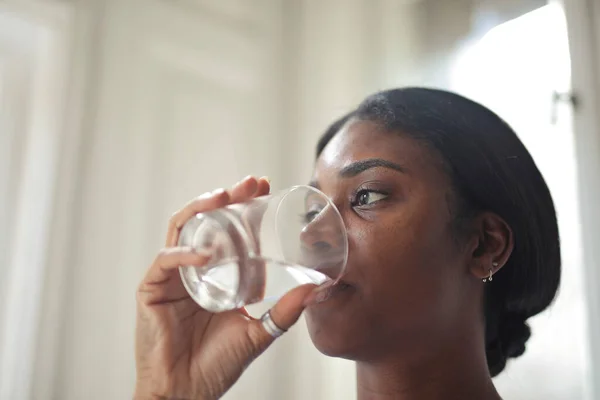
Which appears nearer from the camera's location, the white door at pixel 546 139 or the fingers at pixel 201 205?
the fingers at pixel 201 205

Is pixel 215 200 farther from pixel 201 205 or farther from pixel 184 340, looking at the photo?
pixel 184 340

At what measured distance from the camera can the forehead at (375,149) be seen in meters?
0.82

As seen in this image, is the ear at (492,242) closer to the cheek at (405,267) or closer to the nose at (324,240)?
the cheek at (405,267)

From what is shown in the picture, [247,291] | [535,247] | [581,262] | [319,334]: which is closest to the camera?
[247,291]

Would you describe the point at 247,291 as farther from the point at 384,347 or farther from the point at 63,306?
the point at 63,306

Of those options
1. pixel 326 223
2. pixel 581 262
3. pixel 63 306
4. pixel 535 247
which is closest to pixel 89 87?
pixel 63 306

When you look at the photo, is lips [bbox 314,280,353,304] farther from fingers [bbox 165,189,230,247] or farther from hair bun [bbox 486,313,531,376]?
hair bun [bbox 486,313,531,376]

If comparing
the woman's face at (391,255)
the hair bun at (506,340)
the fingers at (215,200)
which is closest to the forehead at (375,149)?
the woman's face at (391,255)

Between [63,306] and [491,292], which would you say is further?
[63,306]

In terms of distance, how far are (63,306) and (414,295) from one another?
0.71 m

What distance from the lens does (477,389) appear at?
2.75 ft

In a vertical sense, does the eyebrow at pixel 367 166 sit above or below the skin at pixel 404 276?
above

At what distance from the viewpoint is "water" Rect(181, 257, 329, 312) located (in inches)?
26.4

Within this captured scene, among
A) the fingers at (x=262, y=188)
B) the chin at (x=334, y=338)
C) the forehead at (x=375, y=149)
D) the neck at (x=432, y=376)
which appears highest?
the forehead at (x=375, y=149)
